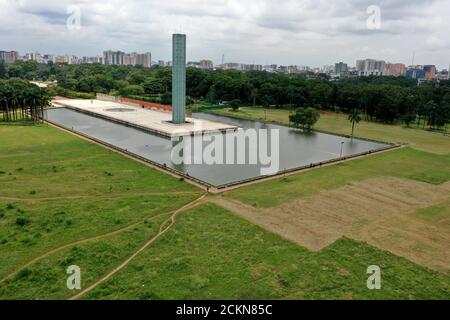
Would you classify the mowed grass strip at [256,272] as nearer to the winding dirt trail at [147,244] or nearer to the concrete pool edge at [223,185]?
the winding dirt trail at [147,244]

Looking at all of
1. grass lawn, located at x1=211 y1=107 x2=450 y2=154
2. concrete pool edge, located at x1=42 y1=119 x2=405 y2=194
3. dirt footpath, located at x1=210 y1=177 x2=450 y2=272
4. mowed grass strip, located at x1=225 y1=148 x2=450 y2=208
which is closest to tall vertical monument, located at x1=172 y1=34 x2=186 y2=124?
concrete pool edge, located at x1=42 y1=119 x2=405 y2=194

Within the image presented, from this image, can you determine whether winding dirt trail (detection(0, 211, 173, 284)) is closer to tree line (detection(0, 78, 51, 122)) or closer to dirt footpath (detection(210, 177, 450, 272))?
dirt footpath (detection(210, 177, 450, 272))

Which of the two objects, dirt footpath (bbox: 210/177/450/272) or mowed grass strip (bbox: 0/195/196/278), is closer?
mowed grass strip (bbox: 0/195/196/278)

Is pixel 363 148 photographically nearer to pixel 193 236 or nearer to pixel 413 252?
pixel 413 252

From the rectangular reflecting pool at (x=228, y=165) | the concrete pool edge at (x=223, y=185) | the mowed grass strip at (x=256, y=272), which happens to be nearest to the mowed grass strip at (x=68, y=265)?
the mowed grass strip at (x=256, y=272)

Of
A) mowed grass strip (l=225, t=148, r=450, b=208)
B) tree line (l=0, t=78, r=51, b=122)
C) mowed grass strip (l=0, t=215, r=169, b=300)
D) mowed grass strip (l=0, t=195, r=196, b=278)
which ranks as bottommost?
mowed grass strip (l=0, t=215, r=169, b=300)
